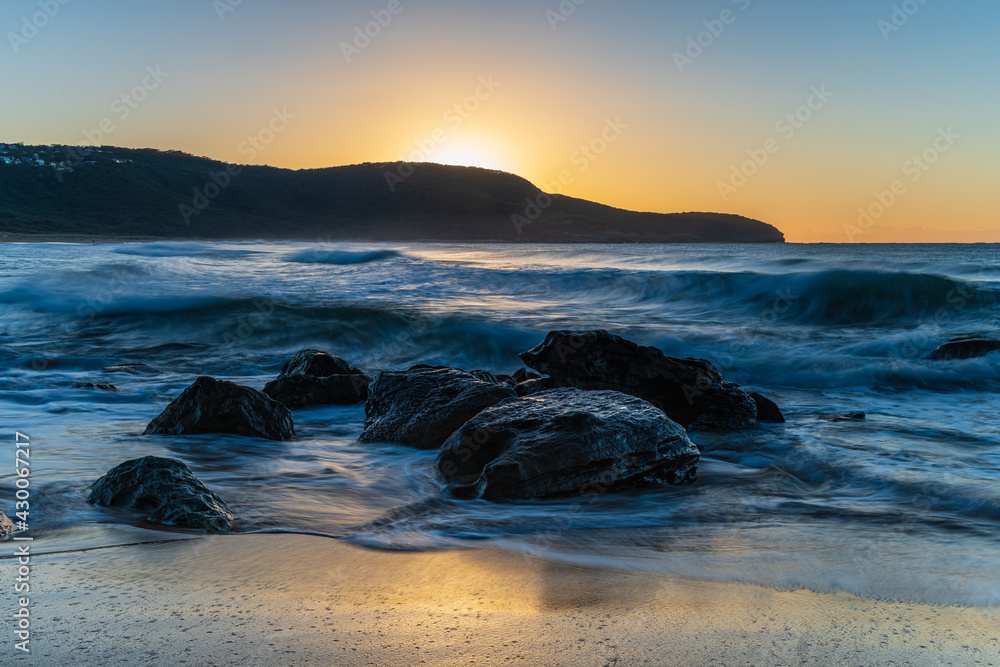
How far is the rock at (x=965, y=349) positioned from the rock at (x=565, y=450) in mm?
6300

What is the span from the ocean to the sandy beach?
0.26 metres

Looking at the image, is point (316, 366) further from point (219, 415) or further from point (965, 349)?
point (965, 349)

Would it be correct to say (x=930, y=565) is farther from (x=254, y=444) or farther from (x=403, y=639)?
(x=254, y=444)

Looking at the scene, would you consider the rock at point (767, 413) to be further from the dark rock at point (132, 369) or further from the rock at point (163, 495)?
the dark rock at point (132, 369)

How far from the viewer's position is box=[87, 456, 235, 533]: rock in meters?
3.25

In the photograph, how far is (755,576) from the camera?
2.83 meters

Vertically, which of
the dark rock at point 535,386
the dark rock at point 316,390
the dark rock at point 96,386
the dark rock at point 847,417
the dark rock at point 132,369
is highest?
the dark rock at point 535,386

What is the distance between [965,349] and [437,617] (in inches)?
355

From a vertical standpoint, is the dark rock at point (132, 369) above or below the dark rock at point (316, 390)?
below

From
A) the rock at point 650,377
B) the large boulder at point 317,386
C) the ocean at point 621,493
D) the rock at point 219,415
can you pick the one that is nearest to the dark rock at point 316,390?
the large boulder at point 317,386

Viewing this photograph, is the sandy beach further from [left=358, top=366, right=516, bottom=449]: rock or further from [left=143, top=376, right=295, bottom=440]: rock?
[left=143, top=376, right=295, bottom=440]: rock

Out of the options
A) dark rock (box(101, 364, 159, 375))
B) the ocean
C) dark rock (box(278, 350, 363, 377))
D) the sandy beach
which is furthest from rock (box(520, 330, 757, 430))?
dark rock (box(101, 364, 159, 375))

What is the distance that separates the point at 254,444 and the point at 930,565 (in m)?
4.09

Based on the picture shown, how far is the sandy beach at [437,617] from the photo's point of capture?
6.64 ft
